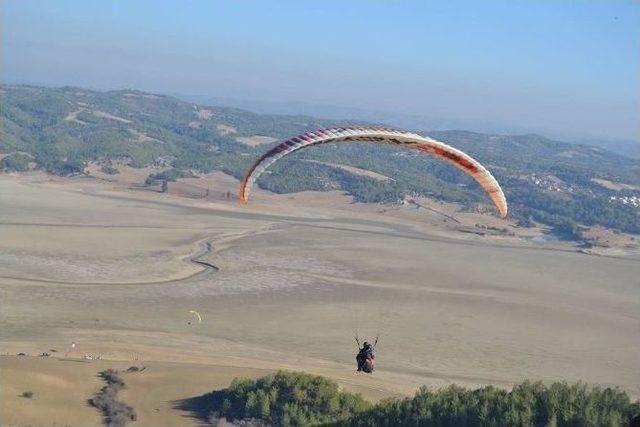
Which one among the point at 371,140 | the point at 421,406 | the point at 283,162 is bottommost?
the point at 421,406

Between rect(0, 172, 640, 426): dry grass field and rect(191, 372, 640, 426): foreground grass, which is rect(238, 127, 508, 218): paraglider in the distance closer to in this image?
rect(191, 372, 640, 426): foreground grass

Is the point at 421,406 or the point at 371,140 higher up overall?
the point at 371,140

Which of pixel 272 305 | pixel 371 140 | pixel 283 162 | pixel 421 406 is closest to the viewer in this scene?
pixel 371 140

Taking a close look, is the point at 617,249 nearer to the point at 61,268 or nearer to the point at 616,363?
the point at 616,363

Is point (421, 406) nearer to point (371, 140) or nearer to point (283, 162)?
point (371, 140)

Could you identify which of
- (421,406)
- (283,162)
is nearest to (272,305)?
(421,406)

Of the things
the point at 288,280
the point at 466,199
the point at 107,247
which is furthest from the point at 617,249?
the point at 107,247
